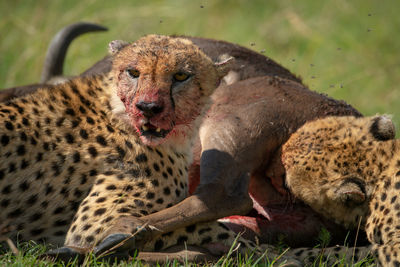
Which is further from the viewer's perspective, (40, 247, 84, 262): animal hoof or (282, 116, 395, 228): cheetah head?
(282, 116, 395, 228): cheetah head

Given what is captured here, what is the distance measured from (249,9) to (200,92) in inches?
299

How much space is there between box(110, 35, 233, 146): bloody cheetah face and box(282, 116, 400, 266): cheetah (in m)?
0.91

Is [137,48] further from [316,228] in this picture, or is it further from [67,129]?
[316,228]

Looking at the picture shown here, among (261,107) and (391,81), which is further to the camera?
(391,81)

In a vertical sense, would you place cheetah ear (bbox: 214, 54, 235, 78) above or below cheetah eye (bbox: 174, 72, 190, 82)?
above

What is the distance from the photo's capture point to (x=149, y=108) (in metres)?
3.92

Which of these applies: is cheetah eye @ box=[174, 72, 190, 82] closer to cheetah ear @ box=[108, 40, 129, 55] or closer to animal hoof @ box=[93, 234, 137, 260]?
cheetah ear @ box=[108, 40, 129, 55]

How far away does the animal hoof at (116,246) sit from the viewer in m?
3.67

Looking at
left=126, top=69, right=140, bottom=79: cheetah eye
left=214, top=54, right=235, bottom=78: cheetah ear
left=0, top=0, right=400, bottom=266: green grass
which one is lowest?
left=126, top=69, right=140, bottom=79: cheetah eye

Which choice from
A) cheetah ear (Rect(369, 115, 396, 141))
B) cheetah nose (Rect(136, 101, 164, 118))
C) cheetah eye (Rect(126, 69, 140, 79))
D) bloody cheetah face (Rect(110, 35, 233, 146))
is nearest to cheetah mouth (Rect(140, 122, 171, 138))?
bloody cheetah face (Rect(110, 35, 233, 146))

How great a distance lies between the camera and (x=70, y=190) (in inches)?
169

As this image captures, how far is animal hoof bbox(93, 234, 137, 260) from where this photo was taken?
3.67 metres

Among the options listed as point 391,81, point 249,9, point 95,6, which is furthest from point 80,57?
point 391,81

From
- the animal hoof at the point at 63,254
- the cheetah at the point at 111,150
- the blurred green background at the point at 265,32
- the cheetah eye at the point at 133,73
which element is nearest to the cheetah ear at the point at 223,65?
the cheetah at the point at 111,150
